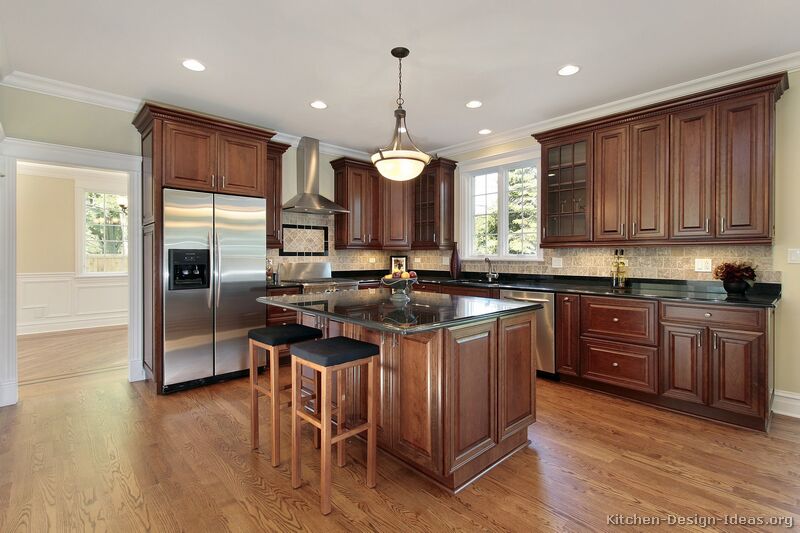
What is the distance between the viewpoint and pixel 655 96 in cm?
359

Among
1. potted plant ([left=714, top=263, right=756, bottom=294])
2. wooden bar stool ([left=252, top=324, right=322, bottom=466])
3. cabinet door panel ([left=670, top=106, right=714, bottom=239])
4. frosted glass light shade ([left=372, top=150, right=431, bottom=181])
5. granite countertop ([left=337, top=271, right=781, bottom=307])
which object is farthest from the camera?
cabinet door panel ([left=670, top=106, right=714, bottom=239])

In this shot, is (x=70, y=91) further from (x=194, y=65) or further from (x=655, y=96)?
(x=655, y=96)

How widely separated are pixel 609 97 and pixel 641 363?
2400 millimetres

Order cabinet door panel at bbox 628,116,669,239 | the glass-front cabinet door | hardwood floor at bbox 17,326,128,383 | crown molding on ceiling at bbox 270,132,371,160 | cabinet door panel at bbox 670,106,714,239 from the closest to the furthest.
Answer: cabinet door panel at bbox 670,106,714,239, cabinet door panel at bbox 628,116,669,239, the glass-front cabinet door, hardwood floor at bbox 17,326,128,383, crown molding on ceiling at bbox 270,132,371,160

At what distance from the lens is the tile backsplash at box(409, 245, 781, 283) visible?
3.22 m

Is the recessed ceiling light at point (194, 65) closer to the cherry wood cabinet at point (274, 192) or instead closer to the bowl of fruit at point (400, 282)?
the cherry wood cabinet at point (274, 192)

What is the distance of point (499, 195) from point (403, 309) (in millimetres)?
3227

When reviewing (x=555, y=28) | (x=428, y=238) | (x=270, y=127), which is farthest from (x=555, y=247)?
(x=270, y=127)

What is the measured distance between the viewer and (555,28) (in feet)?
8.50

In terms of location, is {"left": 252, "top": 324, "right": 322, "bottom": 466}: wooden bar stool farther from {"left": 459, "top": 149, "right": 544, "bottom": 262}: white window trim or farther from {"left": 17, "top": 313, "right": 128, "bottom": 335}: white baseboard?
{"left": 17, "top": 313, "right": 128, "bottom": 335}: white baseboard

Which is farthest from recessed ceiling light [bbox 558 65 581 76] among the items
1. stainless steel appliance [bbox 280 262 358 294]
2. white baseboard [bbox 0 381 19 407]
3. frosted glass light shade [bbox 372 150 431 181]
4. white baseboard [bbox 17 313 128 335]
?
white baseboard [bbox 17 313 128 335]

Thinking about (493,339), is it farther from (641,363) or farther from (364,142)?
(364,142)

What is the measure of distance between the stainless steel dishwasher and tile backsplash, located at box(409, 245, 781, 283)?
2.44 feet

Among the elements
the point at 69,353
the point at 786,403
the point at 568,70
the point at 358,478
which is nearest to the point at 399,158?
the point at 568,70
